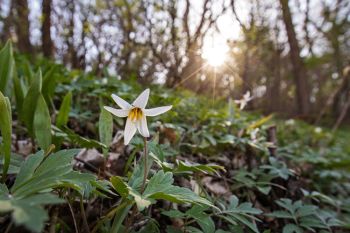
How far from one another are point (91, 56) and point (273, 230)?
3872 millimetres

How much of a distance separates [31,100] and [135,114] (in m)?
0.76

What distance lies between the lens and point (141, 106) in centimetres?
109

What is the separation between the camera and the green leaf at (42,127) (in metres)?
1.37

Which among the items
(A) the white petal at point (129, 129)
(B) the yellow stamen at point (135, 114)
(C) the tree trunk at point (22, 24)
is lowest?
(A) the white petal at point (129, 129)

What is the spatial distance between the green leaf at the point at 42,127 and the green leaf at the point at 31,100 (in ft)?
0.68

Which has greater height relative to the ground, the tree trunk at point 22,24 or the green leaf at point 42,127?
the tree trunk at point 22,24

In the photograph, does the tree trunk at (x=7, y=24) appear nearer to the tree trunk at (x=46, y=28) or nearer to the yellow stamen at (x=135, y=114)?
the tree trunk at (x=46, y=28)

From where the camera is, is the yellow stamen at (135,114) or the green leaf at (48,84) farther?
the green leaf at (48,84)

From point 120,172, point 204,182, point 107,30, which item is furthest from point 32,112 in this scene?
point 107,30

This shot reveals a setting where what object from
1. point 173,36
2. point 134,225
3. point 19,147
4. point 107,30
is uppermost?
point 107,30

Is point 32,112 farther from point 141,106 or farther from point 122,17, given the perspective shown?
point 122,17

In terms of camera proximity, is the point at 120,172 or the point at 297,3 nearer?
the point at 120,172

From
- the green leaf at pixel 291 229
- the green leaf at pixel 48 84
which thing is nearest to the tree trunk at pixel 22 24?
the green leaf at pixel 48 84

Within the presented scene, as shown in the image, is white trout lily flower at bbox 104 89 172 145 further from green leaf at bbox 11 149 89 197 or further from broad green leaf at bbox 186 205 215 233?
broad green leaf at bbox 186 205 215 233
